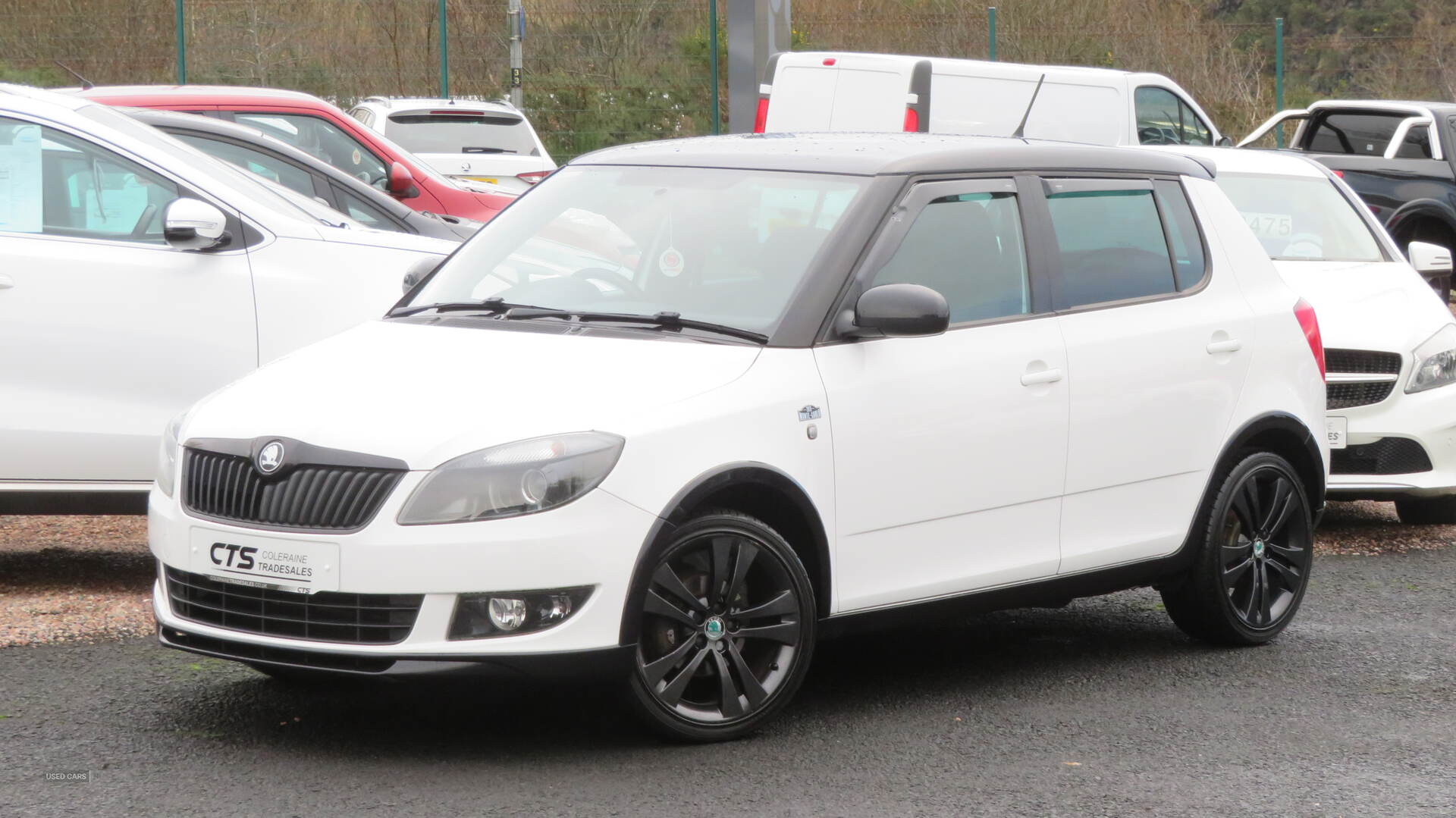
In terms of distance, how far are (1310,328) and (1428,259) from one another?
403 centimetres

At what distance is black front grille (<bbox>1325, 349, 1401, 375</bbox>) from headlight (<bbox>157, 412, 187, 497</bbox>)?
18.3 ft

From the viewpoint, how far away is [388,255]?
7.56m

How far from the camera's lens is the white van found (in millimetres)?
15586

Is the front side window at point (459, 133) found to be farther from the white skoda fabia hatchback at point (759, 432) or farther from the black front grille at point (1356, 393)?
the white skoda fabia hatchback at point (759, 432)

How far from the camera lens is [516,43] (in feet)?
81.1

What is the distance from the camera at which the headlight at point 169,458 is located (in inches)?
203

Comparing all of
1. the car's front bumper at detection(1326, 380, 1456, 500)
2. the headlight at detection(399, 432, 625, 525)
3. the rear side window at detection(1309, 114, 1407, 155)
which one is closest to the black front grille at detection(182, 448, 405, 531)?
the headlight at detection(399, 432, 625, 525)

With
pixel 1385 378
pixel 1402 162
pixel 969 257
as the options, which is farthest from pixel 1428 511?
pixel 1402 162

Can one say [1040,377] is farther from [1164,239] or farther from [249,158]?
[249,158]

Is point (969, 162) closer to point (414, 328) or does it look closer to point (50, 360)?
point (414, 328)

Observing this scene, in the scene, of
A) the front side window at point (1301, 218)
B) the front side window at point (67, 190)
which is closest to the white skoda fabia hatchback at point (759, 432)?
the front side window at point (67, 190)

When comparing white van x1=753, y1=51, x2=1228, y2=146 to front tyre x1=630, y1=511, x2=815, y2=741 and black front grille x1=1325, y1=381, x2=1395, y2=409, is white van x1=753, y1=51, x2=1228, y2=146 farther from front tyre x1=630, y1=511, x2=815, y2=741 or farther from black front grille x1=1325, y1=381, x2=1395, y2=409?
front tyre x1=630, y1=511, x2=815, y2=741

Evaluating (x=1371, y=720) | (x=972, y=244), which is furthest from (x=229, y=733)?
(x=1371, y=720)

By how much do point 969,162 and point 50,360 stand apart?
3376 mm
